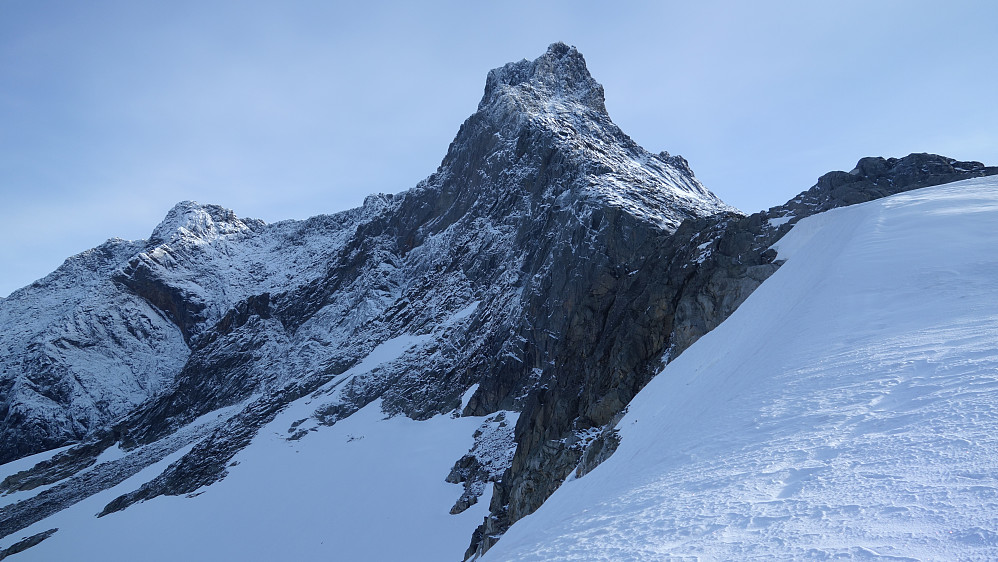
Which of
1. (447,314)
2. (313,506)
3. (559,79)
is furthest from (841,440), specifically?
(559,79)

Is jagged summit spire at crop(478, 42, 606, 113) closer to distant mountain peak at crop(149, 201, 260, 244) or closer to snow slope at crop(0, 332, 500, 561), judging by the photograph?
snow slope at crop(0, 332, 500, 561)

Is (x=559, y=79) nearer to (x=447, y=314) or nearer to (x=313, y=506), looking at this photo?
(x=447, y=314)

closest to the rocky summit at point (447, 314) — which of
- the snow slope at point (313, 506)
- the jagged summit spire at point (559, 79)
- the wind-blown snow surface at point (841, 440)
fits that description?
the jagged summit spire at point (559, 79)

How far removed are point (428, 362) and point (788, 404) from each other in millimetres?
52186

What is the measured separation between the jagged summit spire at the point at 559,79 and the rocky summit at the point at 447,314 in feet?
0.99

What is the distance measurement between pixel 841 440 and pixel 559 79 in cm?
7915

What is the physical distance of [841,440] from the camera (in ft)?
22.3

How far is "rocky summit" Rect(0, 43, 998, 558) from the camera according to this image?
98.1ft

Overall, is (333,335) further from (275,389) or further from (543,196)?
(543,196)

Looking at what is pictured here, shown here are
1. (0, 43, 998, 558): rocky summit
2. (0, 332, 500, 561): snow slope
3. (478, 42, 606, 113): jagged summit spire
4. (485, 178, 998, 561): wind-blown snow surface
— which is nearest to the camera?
(485, 178, 998, 561): wind-blown snow surface

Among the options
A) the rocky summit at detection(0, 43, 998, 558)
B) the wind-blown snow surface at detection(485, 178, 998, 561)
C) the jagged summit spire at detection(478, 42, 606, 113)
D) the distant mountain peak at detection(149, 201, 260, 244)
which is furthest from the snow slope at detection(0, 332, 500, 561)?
the distant mountain peak at detection(149, 201, 260, 244)

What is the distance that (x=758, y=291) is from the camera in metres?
22.8

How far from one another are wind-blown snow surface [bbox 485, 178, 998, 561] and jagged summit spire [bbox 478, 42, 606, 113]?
217ft

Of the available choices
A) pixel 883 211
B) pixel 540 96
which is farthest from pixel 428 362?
pixel 883 211
